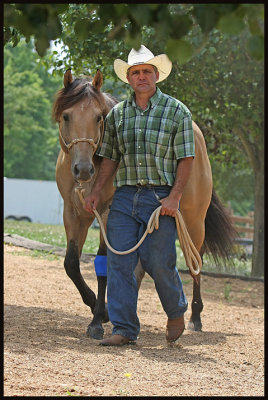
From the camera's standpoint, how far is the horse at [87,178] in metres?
5.00

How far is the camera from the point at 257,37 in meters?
1.89

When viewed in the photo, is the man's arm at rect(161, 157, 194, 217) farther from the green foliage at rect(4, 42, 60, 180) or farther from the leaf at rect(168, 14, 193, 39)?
the green foliage at rect(4, 42, 60, 180)

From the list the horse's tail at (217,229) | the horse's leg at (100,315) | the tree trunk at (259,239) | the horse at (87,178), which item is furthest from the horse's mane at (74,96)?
the tree trunk at (259,239)

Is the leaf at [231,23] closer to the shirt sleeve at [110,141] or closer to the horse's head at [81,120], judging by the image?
the horse's head at [81,120]

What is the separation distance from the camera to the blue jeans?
4.75m

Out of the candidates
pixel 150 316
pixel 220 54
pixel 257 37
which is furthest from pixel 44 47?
pixel 220 54

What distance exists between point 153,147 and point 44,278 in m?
4.61

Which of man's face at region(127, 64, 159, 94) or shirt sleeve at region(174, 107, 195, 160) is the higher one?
man's face at region(127, 64, 159, 94)

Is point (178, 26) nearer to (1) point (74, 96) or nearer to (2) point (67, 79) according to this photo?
(1) point (74, 96)

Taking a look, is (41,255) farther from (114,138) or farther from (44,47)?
(44,47)

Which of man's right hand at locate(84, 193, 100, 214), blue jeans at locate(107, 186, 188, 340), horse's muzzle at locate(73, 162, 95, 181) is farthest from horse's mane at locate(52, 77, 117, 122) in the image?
blue jeans at locate(107, 186, 188, 340)

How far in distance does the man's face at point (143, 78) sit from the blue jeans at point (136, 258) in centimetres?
72

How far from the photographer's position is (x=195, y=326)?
6227 mm

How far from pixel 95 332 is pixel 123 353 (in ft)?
2.56
